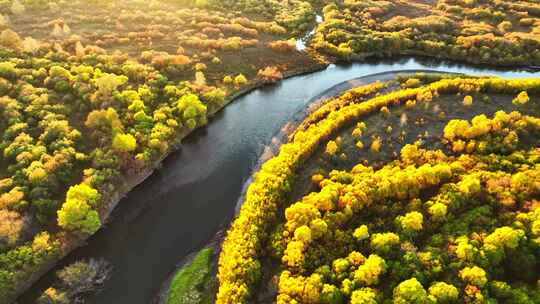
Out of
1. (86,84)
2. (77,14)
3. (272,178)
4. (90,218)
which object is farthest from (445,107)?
(77,14)

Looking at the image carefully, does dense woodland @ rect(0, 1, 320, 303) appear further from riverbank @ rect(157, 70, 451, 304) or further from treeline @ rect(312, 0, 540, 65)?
riverbank @ rect(157, 70, 451, 304)

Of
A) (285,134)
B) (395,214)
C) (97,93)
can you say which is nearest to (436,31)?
(285,134)

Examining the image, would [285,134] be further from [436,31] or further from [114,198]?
[436,31]

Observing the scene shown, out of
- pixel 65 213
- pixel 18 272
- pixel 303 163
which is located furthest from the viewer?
pixel 303 163

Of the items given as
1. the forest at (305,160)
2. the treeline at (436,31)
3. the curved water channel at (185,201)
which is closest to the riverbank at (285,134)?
the curved water channel at (185,201)

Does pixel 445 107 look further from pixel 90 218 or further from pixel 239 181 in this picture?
pixel 90 218

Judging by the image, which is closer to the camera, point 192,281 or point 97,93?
point 192,281

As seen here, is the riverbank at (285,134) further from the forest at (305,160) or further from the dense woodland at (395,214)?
the dense woodland at (395,214)
